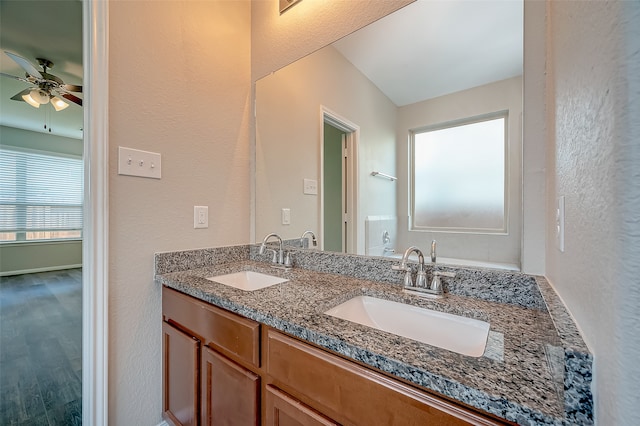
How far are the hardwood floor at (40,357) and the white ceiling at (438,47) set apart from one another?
2387 millimetres

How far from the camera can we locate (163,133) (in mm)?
1329

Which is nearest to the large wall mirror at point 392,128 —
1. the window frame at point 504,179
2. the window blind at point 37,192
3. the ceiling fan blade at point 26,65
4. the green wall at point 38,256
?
the window frame at point 504,179

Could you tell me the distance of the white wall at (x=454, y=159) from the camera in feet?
3.02

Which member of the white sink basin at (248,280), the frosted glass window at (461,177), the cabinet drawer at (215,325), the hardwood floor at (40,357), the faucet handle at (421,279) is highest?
the frosted glass window at (461,177)

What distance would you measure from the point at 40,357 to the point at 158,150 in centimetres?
211

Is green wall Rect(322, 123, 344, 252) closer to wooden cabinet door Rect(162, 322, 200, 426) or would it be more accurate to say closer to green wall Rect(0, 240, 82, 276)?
wooden cabinet door Rect(162, 322, 200, 426)

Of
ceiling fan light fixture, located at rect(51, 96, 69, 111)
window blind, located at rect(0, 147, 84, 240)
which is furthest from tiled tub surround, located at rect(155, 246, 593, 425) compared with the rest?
window blind, located at rect(0, 147, 84, 240)

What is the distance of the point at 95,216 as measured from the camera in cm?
111

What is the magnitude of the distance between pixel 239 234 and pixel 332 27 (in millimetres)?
1279

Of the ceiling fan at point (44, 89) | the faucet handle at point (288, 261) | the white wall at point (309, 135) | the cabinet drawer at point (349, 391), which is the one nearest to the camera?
the cabinet drawer at point (349, 391)

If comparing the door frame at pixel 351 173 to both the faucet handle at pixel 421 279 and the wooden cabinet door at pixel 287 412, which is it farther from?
the wooden cabinet door at pixel 287 412

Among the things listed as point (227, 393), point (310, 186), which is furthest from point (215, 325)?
point (310, 186)

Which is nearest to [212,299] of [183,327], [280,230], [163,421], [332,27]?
[183,327]

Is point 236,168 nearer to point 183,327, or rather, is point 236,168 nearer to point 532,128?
point 183,327
